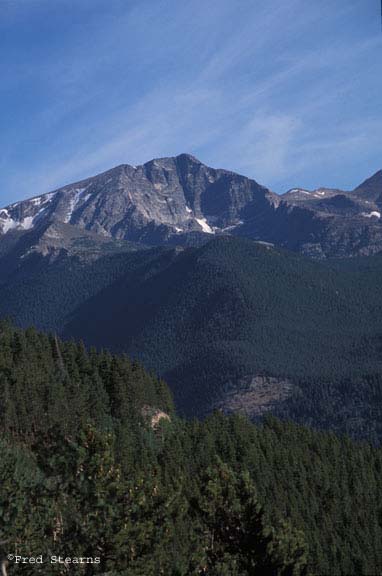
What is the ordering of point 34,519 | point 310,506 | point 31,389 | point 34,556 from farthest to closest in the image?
point 310,506 → point 31,389 → point 34,519 → point 34,556

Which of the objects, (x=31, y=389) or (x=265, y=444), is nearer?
(x=31, y=389)

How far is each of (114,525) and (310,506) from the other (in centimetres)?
7500

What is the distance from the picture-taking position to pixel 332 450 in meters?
142

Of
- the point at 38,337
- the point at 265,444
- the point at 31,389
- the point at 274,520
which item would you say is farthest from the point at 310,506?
the point at 38,337

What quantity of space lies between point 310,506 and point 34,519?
76.9m

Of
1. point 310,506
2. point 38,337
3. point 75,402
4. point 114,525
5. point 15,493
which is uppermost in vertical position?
point 38,337

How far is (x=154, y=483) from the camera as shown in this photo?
73062 mm

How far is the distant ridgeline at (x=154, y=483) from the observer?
163 ft

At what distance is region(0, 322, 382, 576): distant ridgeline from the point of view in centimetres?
4972

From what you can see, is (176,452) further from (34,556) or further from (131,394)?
(34,556)

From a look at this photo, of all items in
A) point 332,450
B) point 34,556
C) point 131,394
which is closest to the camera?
point 34,556

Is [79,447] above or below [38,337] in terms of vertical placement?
below

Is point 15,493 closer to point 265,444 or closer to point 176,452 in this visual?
point 176,452

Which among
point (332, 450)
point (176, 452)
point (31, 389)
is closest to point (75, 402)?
point (31, 389)
